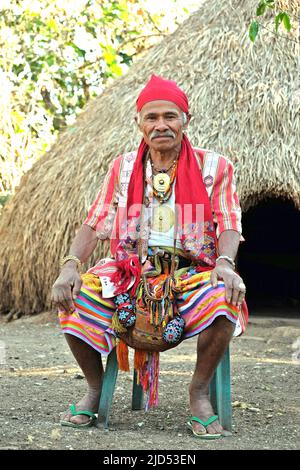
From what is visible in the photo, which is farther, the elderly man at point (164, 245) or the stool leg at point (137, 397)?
the stool leg at point (137, 397)

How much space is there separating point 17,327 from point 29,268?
67cm

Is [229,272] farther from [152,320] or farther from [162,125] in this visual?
[162,125]

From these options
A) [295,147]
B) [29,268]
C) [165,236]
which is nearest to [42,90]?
[29,268]

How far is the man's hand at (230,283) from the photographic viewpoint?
3424 millimetres

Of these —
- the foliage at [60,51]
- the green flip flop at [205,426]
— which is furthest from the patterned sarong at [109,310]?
the foliage at [60,51]

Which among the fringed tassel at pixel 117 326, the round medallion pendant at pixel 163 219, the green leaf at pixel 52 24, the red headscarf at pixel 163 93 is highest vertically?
the green leaf at pixel 52 24

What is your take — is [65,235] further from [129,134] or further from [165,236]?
[165,236]

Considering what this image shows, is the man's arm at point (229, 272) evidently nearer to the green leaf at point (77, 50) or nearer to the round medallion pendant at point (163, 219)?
the round medallion pendant at point (163, 219)

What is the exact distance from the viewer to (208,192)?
3777mm

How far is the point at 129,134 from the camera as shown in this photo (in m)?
8.21

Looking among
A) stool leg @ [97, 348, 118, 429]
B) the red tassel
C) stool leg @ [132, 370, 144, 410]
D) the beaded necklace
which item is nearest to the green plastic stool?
stool leg @ [97, 348, 118, 429]

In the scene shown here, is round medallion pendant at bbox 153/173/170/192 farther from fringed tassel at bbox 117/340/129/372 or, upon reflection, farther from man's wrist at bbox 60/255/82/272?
fringed tassel at bbox 117/340/129/372

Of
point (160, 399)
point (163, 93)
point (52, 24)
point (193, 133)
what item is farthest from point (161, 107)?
point (52, 24)

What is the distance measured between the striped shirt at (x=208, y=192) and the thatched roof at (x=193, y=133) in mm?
3842
